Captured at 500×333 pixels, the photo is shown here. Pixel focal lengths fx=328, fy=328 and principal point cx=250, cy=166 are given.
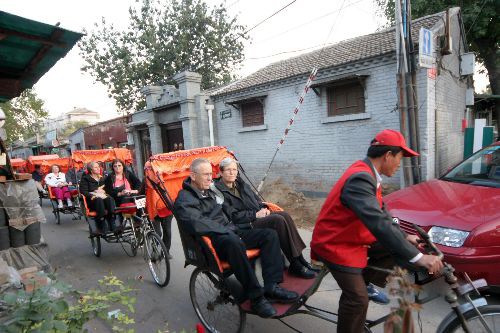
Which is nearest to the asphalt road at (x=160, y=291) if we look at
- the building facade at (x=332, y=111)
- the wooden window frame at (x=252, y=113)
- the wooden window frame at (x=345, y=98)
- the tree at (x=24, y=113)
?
the building facade at (x=332, y=111)

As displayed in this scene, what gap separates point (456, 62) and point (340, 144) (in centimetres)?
536

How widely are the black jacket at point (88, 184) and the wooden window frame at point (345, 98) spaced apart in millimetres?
6011

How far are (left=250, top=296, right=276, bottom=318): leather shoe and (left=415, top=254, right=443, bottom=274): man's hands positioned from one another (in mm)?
1249

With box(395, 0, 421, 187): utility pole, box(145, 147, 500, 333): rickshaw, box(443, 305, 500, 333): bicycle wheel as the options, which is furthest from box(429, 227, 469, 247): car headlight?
box(395, 0, 421, 187): utility pole

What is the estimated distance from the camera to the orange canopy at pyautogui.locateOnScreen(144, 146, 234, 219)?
14.7 feet

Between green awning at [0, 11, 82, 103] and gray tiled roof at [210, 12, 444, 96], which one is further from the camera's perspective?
gray tiled roof at [210, 12, 444, 96]

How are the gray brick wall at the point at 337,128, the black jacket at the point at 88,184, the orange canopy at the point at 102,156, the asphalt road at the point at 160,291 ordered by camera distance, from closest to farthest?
the asphalt road at the point at 160,291, the black jacket at the point at 88,184, the gray brick wall at the point at 337,128, the orange canopy at the point at 102,156

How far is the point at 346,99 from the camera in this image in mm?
8617

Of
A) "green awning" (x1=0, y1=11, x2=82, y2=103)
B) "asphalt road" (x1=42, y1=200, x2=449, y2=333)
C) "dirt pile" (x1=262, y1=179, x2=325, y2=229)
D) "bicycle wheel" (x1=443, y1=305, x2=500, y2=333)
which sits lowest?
"asphalt road" (x1=42, y1=200, x2=449, y2=333)

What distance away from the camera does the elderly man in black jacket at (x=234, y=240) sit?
2754mm

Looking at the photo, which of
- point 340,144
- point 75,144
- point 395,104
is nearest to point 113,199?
point 340,144

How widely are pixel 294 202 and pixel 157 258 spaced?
495 centimetres

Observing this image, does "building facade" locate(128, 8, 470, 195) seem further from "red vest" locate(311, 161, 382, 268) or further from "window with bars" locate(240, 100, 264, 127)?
"red vest" locate(311, 161, 382, 268)

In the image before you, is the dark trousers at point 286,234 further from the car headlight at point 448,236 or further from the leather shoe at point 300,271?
the car headlight at point 448,236
